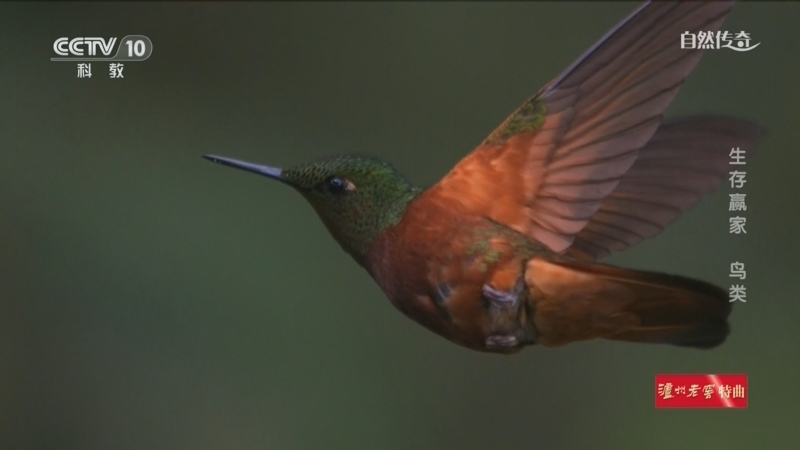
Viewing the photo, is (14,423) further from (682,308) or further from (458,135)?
(682,308)

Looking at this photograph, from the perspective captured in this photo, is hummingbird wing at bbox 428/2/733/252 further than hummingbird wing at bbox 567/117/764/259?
No

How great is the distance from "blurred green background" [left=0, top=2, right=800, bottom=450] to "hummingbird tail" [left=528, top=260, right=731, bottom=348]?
30 cm

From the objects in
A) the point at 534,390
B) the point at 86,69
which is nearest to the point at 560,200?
the point at 534,390

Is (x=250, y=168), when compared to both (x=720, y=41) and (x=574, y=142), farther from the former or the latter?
(x=720, y=41)

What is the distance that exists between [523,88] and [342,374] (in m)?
0.57

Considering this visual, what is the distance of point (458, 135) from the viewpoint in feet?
4.79

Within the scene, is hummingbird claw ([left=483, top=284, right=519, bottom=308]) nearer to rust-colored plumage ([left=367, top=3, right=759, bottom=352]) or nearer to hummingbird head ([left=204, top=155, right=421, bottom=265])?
rust-colored plumage ([left=367, top=3, right=759, bottom=352])

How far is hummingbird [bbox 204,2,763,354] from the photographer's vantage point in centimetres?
94

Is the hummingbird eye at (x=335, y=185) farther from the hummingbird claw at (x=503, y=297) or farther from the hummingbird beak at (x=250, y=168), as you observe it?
the hummingbird claw at (x=503, y=297)

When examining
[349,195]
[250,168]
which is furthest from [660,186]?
[250,168]

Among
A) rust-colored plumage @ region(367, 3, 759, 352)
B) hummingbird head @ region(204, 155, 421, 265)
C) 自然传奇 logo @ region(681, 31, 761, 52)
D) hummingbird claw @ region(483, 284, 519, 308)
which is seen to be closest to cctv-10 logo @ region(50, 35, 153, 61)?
hummingbird head @ region(204, 155, 421, 265)

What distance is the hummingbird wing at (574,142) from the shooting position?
0.95m

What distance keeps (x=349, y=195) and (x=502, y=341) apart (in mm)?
244

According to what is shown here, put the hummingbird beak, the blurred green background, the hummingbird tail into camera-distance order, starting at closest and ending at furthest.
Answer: the hummingbird tail, the hummingbird beak, the blurred green background
